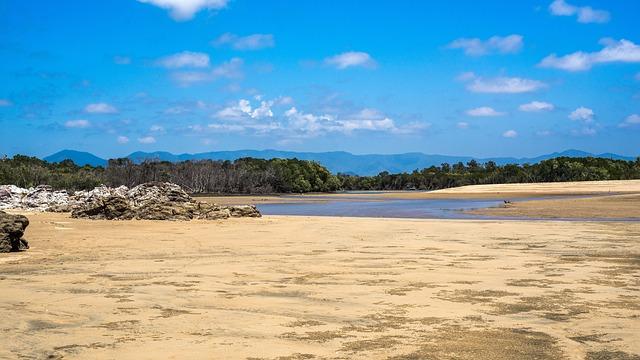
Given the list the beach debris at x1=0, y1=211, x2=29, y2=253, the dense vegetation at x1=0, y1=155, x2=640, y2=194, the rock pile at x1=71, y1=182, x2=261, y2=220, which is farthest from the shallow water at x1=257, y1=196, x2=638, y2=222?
the dense vegetation at x1=0, y1=155, x2=640, y2=194

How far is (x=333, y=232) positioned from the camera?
60.2ft

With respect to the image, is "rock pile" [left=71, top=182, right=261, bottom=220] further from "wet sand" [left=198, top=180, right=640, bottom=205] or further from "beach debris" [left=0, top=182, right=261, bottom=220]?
"wet sand" [left=198, top=180, right=640, bottom=205]

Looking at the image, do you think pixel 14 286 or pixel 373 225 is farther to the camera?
pixel 373 225

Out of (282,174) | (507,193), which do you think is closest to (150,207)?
(507,193)

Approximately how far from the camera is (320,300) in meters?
7.66

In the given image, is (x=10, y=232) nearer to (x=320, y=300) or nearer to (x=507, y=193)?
(x=320, y=300)

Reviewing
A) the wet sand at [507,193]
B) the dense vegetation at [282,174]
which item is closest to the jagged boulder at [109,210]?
the wet sand at [507,193]

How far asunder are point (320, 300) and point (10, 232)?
8.10 m

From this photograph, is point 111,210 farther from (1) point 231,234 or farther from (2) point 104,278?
(2) point 104,278

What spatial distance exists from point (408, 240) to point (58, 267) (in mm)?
8811

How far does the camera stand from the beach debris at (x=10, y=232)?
1229cm

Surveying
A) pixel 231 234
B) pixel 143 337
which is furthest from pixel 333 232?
pixel 143 337

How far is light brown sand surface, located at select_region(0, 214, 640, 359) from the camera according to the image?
5.45m

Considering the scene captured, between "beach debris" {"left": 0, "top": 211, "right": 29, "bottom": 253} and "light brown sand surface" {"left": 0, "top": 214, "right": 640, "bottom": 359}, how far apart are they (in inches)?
19.3
